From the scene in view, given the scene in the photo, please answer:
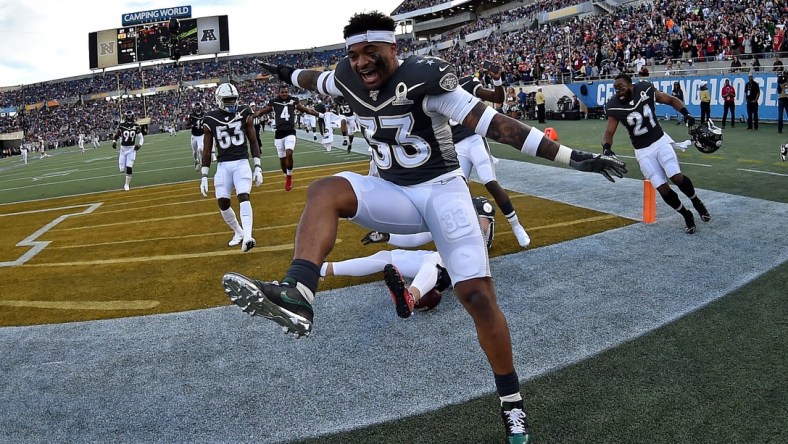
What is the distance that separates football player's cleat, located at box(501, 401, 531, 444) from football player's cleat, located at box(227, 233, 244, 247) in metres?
5.76

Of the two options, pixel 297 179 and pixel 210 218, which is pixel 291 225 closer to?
pixel 210 218

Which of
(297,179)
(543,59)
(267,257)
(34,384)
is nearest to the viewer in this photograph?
(34,384)

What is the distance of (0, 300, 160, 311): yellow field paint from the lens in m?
5.44

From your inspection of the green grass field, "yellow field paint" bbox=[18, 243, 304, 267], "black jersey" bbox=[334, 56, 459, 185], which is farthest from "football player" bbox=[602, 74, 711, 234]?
"black jersey" bbox=[334, 56, 459, 185]

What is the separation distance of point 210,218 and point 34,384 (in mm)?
6381

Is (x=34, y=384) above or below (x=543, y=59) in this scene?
below

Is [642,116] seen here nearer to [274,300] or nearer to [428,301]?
[428,301]

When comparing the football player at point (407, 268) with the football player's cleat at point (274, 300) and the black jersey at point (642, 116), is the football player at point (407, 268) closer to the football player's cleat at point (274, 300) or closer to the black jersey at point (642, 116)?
the football player's cleat at point (274, 300)

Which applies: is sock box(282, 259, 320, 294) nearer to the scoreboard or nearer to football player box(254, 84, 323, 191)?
football player box(254, 84, 323, 191)

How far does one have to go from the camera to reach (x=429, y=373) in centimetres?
358

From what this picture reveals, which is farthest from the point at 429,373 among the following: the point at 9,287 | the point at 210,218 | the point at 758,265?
the point at 210,218

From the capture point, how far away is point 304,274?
8.54ft

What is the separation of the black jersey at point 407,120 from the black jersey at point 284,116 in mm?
10851

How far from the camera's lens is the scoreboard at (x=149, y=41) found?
231 feet
